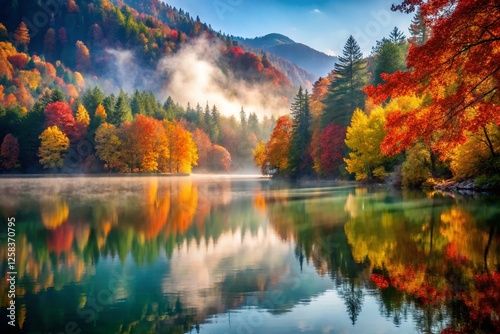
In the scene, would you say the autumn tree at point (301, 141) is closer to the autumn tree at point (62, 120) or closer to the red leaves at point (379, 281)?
the autumn tree at point (62, 120)

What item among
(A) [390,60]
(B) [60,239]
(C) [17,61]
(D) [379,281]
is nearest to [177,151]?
(A) [390,60]

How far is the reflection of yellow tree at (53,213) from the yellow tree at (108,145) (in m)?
57.7

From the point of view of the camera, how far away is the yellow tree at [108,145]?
8481 centimetres

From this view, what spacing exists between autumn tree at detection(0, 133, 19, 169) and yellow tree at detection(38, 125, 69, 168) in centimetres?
649

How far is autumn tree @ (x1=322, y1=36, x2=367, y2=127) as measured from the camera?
204ft

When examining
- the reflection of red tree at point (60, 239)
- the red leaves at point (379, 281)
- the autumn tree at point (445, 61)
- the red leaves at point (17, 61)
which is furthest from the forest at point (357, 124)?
the red leaves at point (17, 61)

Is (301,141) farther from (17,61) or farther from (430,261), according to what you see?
(17,61)

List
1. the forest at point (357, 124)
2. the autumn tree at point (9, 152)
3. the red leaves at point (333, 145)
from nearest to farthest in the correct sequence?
the forest at point (357, 124), the red leaves at point (333, 145), the autumn tree at point (9, 152)

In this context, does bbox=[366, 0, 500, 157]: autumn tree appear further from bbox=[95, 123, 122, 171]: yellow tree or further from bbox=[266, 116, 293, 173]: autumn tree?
bbox=[95, 123, 122, 171]: yellow tree

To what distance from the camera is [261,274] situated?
36.6 feet

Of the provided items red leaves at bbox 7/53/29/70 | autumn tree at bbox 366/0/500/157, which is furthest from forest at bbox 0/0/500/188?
red leaves at bbox 7/53/29/70

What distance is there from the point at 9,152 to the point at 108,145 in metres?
23.5

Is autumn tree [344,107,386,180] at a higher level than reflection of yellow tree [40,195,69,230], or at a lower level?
higher

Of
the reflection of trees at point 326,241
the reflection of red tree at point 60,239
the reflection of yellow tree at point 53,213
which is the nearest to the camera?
the reflection of trees at point 326,241
